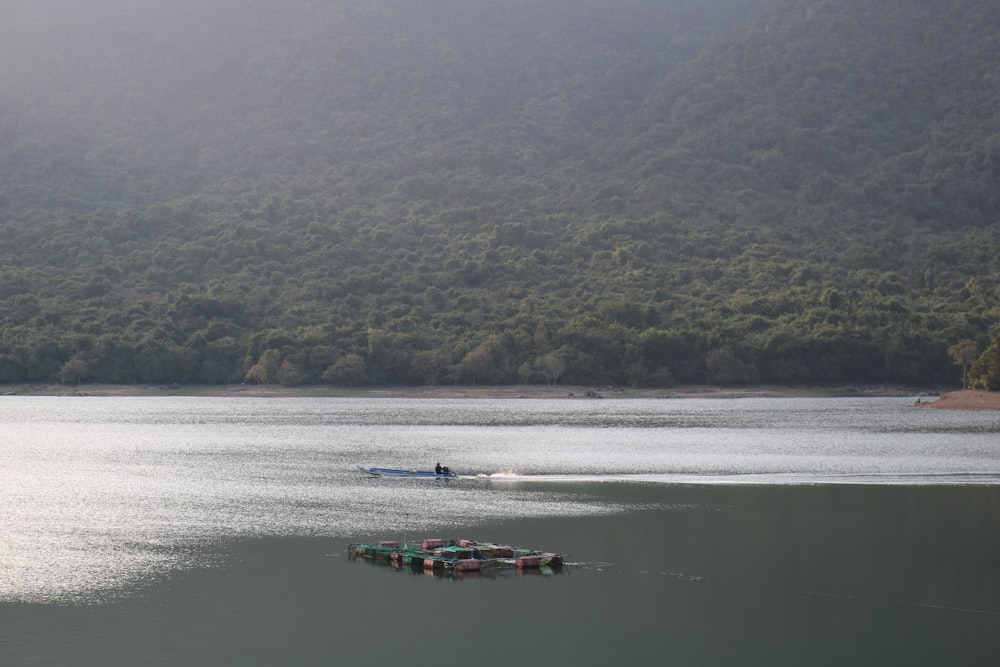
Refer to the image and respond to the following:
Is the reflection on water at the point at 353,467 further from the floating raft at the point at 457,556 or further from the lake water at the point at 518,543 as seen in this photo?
the floating raft at the point at 457,556

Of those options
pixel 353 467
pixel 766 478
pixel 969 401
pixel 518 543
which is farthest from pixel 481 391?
pixel 518 543

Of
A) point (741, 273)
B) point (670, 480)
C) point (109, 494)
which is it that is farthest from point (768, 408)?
point (109, 494)

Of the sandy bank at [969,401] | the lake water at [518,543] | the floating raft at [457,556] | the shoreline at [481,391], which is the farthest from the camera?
the shoreline at [481,391]

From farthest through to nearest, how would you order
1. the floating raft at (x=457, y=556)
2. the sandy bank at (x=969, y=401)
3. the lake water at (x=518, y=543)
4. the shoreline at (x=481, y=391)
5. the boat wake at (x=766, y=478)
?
the shoreline at (x=481, y=391) < the sandy bank at (x=969, y=401) < the boat wake at (x=766, y=478) < the floating raft at (x=457, y=556) < the lake water at (x=518, y=543)

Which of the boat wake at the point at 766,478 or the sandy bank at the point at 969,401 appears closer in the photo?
the boat wake at the point at 766,478

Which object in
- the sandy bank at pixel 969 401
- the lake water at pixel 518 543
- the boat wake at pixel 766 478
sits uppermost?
the sandy bank at pixel 969 401

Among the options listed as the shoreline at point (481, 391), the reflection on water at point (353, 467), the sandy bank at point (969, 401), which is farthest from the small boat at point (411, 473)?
the shoreline at point (481, 391)

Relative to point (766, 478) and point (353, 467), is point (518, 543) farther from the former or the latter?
point (353, 467)
